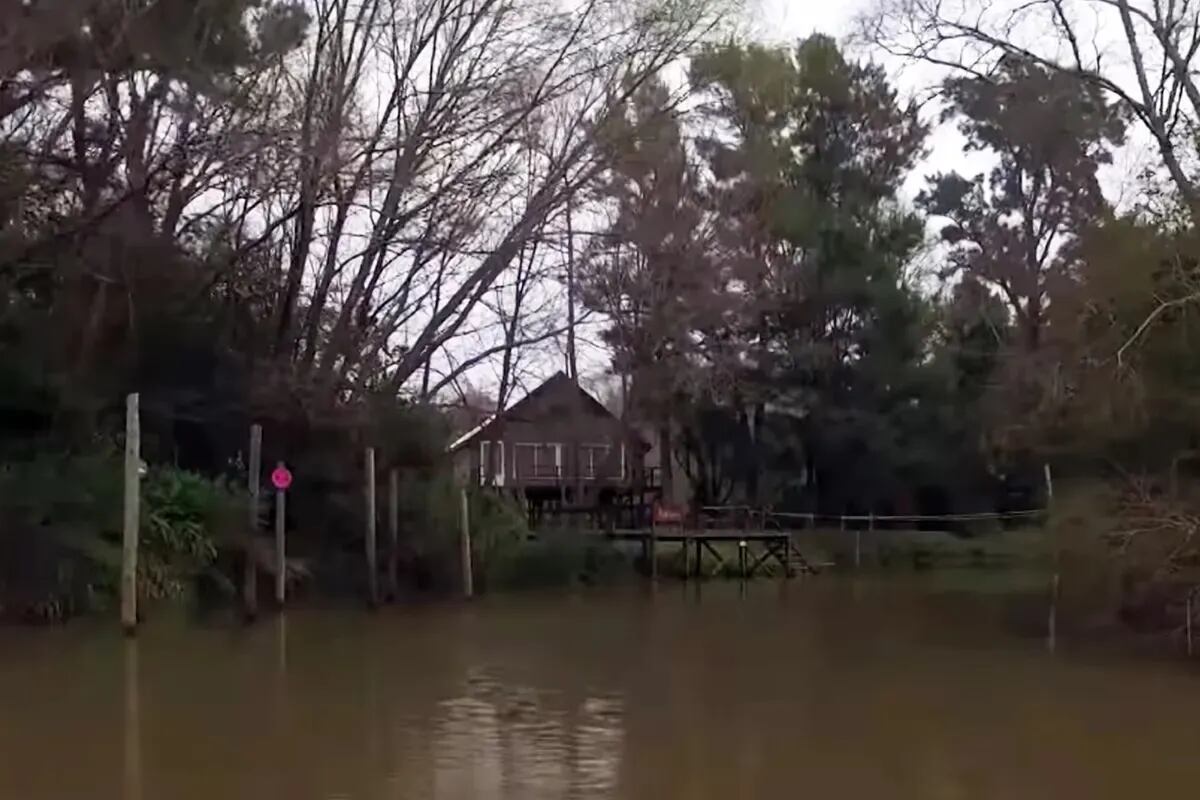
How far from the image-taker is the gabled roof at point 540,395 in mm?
32156

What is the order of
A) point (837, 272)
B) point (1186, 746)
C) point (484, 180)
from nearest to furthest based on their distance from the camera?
point (1186, 746) < point (484, 180) < point (837, 272)

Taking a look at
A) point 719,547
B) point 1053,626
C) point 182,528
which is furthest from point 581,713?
point 719,547

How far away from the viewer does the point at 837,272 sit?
4203 cm

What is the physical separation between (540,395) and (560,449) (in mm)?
6361

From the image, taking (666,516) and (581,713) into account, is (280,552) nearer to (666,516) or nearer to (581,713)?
(581,713)

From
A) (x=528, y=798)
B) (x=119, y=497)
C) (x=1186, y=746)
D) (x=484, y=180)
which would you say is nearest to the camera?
(x=528, y=798)

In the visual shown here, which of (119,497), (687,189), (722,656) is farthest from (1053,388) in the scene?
(687,189)

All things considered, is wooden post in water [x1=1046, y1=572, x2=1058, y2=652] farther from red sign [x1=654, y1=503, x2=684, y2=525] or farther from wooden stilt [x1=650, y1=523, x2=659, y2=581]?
red sign [x1=654, y1=503, x2=684, y2=525]

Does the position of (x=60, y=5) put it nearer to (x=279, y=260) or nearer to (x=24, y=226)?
(x=24, y=226)

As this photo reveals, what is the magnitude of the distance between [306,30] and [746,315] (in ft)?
59.0

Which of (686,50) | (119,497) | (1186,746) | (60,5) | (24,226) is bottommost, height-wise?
(1186,746)

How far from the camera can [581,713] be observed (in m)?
13.1

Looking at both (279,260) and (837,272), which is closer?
(279,260)

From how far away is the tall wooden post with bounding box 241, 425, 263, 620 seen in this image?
70.3 ft
